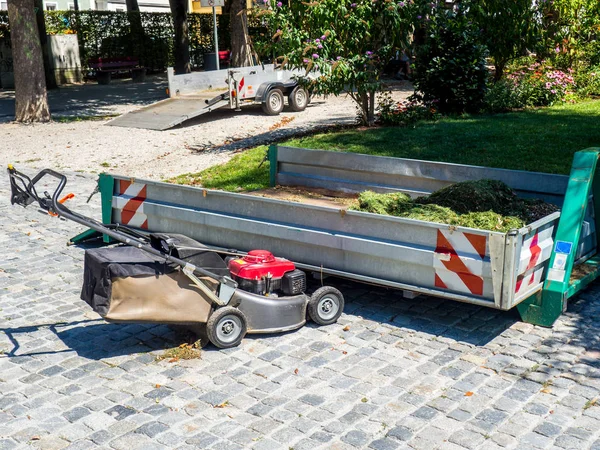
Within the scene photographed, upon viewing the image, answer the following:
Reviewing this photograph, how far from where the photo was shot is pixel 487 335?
603cm

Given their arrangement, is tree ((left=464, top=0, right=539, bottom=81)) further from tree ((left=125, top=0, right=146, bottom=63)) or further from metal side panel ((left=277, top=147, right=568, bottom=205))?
tree ((left=125, top=0, right=146, bottom=63))

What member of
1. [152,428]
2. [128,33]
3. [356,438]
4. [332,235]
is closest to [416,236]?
[332,235]

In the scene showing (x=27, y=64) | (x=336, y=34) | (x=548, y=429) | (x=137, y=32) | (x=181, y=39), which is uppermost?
(x=137, y=32)

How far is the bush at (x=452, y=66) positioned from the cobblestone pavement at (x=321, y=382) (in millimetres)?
8783

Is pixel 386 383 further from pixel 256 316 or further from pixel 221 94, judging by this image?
pixel 221 94

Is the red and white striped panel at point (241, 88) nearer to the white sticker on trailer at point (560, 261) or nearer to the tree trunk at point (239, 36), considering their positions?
the tree trunk at point (239, 36)

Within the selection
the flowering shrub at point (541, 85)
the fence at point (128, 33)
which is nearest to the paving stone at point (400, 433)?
the flowering shrub at point (541, 85)

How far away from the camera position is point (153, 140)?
1540 cm

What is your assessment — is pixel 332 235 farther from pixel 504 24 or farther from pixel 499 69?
pixel 499 69

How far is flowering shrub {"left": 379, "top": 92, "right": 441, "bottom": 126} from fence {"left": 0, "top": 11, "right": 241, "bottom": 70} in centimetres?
1659

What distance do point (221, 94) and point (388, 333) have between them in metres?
11.7

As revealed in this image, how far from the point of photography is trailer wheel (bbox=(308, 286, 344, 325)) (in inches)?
244

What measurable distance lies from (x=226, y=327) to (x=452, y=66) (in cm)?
1048

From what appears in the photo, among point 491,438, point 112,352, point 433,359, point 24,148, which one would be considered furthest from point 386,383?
point 24,148
